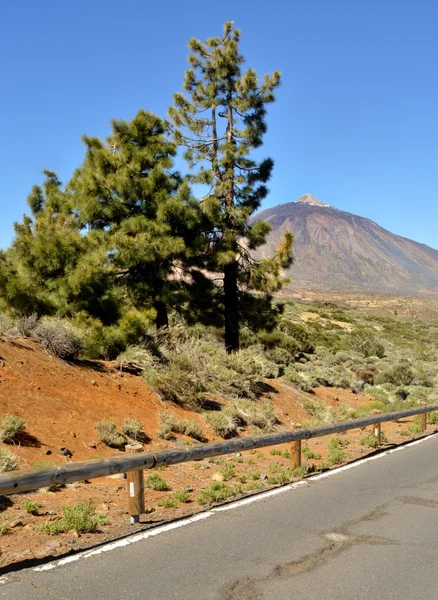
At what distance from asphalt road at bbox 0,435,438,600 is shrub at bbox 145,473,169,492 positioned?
1701 millimetres

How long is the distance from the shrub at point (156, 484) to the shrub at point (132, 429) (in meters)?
2.72

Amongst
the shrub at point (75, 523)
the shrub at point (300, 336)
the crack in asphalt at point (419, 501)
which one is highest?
the shrub at point (300, 336)

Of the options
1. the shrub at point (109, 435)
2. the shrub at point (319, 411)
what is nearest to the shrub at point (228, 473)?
the shrub at point (109, 435)

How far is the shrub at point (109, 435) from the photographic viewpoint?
10.3 metres

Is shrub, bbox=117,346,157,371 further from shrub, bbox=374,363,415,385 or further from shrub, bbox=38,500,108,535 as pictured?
shrub, bbox=374,363,415,385

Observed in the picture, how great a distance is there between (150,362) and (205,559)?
962 centimetres

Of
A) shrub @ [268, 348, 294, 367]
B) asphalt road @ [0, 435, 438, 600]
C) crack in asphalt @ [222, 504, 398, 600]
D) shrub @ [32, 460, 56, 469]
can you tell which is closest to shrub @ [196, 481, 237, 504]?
asphalt road @ [0, 435, 438, 600]

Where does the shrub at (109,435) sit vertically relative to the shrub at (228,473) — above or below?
above

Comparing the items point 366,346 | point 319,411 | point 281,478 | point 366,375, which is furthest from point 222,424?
point 366,346

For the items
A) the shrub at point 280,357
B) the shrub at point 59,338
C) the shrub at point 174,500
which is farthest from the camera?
the shrub at point 280,357

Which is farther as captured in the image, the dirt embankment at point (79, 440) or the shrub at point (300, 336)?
the shrub at point (300, 336)

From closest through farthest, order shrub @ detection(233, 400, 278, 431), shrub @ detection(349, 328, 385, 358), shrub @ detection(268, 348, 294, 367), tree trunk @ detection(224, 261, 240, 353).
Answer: shrub @ detection(233, 400, 278, 431)
tree trunk @ detection(224, 261, 240, 353)
shrub @ detection(268, 348, 294, 367)
shrub @ detection(349, 328, 385, 358)

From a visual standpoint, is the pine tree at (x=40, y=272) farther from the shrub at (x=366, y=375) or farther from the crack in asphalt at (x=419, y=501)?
the shrub at (x=366, y=375)

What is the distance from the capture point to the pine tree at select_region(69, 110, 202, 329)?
16594 mm
